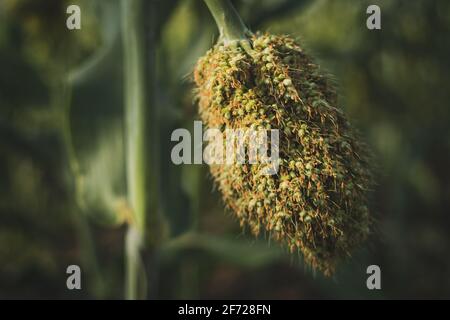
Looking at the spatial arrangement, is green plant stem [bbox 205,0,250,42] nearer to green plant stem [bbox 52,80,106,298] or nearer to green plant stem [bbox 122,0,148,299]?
green plant stem [bbox 122,0,148,299]

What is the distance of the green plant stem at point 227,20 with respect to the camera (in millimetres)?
910

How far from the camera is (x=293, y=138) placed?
891 mm

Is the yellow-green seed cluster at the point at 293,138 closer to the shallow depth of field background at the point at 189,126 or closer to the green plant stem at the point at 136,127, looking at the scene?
the green plant stem at the point at 136,127

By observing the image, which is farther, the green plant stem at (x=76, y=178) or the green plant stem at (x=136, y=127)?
the green plant stem at (x=76, y=178)

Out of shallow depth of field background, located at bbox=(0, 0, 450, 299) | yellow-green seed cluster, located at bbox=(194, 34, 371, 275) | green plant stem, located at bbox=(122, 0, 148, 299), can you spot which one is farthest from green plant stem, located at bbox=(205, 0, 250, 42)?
shallow depth of field background, located at bbox=(0, 0, 450, 299)

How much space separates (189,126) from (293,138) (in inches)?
40.4

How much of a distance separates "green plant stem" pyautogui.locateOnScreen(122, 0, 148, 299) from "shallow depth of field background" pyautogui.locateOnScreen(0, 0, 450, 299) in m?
0.26

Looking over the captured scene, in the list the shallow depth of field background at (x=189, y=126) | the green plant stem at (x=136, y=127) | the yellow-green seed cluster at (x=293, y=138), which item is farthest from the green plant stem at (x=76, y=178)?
the yellow-green seed cluster at (x=293, y=138)

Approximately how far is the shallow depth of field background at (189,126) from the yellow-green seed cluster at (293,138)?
0.74 meters

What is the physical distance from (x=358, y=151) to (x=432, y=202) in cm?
205

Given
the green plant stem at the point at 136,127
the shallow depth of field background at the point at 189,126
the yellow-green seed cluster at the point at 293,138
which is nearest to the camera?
the yellow-green seed cluster at the point at 293,138
